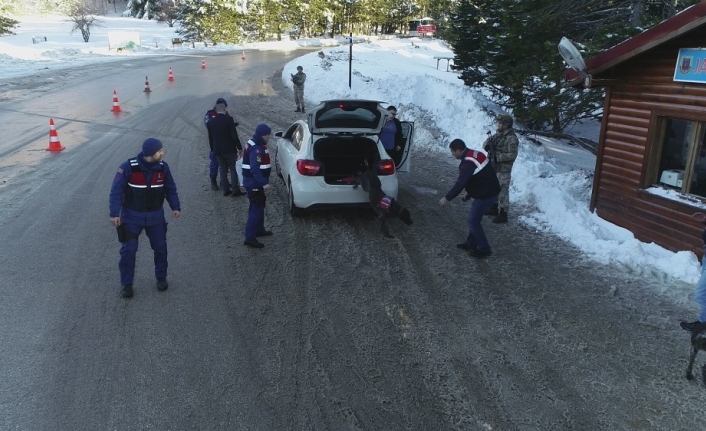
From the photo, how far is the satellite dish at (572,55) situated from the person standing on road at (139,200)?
20.1 feet

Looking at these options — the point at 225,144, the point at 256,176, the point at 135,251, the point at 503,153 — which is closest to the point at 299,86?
the point at 225,144

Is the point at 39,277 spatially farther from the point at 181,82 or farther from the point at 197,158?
the point at 181,82

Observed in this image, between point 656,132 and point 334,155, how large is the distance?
493 centimetres

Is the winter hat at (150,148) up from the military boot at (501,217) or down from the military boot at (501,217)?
up

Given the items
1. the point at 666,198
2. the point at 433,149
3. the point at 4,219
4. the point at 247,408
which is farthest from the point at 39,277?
the point at 433,149

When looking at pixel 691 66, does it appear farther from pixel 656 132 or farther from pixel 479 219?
pixel 479 219

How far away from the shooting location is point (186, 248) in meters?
6.93

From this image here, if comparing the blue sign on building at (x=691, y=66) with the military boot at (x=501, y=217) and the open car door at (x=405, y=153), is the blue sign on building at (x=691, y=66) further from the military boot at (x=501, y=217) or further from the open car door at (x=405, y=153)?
the open car door at (x=405, y=153)

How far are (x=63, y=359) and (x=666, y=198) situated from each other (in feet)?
24.7

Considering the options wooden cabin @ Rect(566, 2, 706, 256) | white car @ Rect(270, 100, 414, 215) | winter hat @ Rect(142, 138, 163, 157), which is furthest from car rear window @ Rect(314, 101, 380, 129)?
winter hat @ Rect(142, 138, 163, 157)

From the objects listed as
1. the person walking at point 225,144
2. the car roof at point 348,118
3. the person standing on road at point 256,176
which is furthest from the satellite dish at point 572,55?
A: the person walking at point 225,144

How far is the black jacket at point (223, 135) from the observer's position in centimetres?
A: 895

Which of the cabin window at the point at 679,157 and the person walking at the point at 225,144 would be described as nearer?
the cabin window at the point at 679,157

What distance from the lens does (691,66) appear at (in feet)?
21.5
